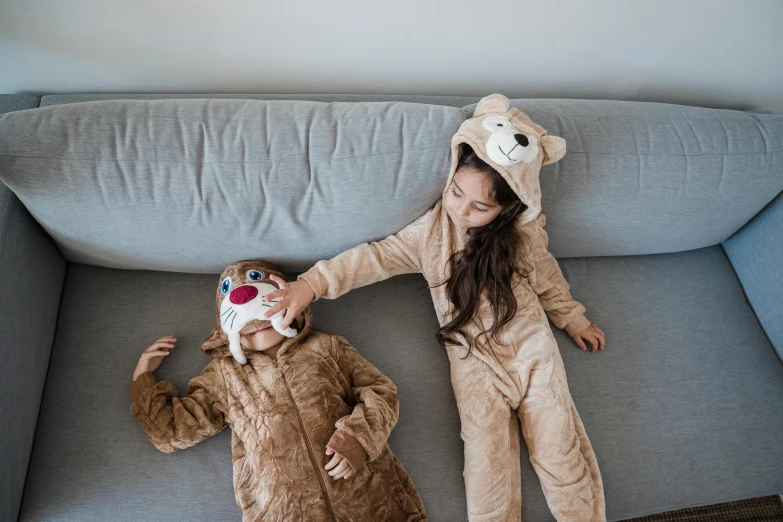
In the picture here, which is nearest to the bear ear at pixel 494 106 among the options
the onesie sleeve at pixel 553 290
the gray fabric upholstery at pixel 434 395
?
the onesie sleeve at pixel 553 290

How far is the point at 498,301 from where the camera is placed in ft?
4.33

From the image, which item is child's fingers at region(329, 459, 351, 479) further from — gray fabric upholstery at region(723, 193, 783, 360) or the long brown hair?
gray fabric upholstery at region(723, 193, 783, 360)

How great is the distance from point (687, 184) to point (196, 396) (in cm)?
147

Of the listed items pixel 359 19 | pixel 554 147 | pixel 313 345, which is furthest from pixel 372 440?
pixel 359 19

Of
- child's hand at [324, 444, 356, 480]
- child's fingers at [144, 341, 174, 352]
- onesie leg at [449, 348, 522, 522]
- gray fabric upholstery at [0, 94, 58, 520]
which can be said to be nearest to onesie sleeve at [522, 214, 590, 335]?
onesie leg at [449, 348, 522, 522]

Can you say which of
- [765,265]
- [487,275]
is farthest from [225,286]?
[765,265]

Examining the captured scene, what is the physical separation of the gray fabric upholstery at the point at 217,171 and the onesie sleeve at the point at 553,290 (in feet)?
1.20

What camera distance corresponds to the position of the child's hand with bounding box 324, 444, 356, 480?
110 cm

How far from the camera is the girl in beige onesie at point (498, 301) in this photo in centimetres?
116

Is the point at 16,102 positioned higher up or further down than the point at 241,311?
higher up

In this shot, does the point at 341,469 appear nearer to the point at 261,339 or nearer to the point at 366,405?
the point at 366,405

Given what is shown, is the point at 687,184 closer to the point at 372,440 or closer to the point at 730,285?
the point at 730,285

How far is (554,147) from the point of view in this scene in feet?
3.77

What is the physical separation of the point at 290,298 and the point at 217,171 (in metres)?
0.36
